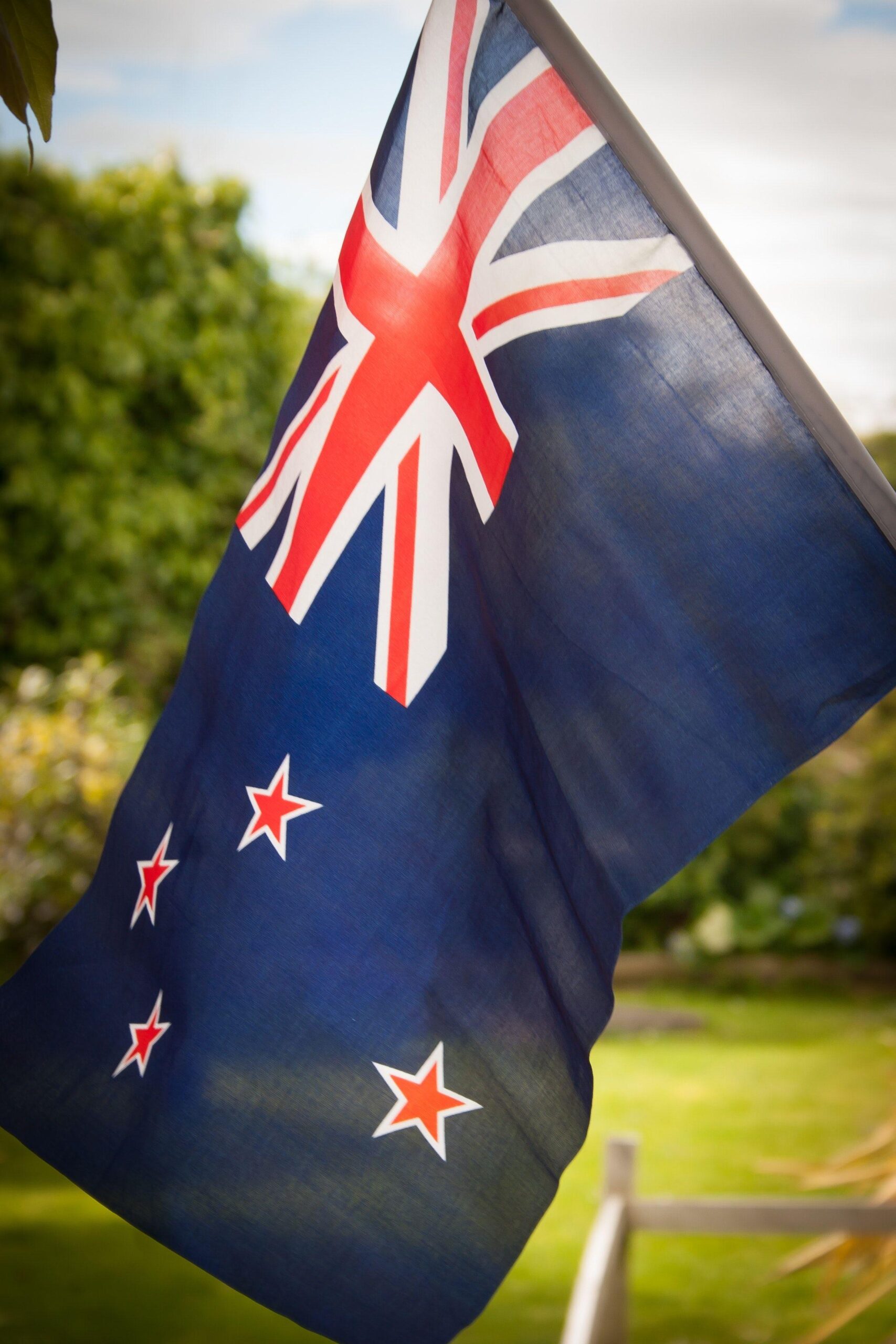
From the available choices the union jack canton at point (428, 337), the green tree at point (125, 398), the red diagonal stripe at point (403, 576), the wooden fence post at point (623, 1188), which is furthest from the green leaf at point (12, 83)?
the green tree at point (125, 398)

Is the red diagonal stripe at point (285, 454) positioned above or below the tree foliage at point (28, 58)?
below

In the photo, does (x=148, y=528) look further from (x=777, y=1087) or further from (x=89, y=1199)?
(x=777, y=1087)

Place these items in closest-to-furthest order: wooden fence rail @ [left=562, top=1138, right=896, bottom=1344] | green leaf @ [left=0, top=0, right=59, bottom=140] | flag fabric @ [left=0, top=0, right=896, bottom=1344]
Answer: green leaf @ [left=0, top=0, right=59, bottom=140], flag fabric @ [left=0, top=0, right=896, bottom=1344], wooden fence rail @ [left=562, top=1138, right=896, bottom=1344]

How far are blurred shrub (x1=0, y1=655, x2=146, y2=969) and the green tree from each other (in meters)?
2.20

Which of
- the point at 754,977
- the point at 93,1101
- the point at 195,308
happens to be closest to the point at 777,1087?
the point at 754,977

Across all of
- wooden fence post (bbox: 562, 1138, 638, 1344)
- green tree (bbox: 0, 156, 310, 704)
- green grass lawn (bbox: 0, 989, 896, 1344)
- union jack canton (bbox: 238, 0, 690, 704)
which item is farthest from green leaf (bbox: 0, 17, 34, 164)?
green tree (bbox: 0, 156, 310, 704)

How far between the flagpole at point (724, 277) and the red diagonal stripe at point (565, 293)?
0.06m

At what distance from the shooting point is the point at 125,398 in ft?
28.0

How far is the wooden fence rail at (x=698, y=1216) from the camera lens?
2.89 meters

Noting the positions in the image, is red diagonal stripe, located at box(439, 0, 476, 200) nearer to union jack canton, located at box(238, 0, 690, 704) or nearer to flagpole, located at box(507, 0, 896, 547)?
union jack canton, located at box(238, 0, 690, 704)

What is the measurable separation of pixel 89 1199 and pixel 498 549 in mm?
4524

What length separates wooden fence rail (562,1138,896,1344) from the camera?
2.89 metres

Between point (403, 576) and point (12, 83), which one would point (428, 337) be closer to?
point (403, 576)

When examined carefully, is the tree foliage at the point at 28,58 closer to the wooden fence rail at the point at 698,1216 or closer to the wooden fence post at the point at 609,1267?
the wooden fence post at the point at 609,1267
